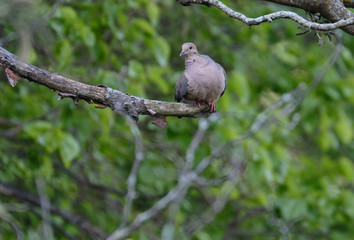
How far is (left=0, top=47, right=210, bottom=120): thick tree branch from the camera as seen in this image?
312cm

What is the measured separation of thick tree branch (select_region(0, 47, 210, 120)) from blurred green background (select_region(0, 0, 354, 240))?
1576 mm

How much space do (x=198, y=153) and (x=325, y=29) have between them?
136 inches

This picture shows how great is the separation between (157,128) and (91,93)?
382 centimetres

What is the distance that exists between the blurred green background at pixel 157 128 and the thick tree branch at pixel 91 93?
1576mm

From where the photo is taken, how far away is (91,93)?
3.23 m

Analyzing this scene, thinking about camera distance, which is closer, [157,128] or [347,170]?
[347,170]

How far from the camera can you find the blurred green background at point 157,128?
18.7 feet

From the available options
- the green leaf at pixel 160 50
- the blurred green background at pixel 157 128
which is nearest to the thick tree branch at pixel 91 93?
the blurred green background at pixel 157 128

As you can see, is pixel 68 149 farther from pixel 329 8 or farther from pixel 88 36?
pixel 329 8

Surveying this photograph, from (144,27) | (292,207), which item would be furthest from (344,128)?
(144,27)

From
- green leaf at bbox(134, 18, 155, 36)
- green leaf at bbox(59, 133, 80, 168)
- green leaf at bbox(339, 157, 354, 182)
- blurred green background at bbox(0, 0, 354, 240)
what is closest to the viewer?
green leaf at bbox(59, 133, 80, 168)

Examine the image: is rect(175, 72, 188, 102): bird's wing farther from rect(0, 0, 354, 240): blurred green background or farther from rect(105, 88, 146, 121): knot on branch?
rect(0, 0, 354, 240): blurred green background

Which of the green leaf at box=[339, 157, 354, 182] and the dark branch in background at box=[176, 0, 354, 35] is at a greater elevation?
the green leaf at box=[339, 157, 354, 182]

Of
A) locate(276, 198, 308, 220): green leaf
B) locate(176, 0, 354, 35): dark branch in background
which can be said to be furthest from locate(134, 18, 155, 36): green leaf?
locate(176, 0, 354, 35): dark branch in background
